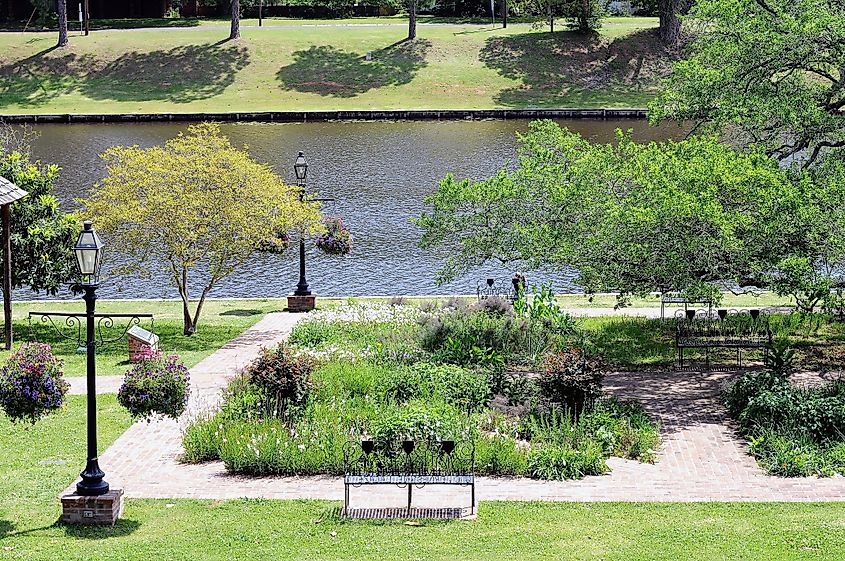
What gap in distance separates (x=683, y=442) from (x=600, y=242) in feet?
14.6

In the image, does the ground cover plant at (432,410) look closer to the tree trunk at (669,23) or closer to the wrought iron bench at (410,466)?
the wrought iron bench at (410,466)

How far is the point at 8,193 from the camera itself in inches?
874

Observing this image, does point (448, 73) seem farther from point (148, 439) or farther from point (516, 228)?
point (148, 439)

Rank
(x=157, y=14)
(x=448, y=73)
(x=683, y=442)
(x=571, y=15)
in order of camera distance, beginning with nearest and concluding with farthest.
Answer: (x=683, y=442) < (x=448, y=73) < (x=571, y=15) < (x=157, y=14)

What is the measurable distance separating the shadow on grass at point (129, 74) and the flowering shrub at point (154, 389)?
57.0 meters

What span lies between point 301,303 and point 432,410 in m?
11.4

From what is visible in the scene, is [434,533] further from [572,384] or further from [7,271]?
[7,271]

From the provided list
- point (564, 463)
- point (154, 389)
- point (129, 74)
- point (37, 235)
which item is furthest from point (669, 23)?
point (154, 389)

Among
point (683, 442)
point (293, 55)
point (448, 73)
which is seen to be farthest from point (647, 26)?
point (683, 442)

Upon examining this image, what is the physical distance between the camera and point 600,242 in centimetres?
1955

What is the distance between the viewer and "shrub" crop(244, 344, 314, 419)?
1628 centimetres

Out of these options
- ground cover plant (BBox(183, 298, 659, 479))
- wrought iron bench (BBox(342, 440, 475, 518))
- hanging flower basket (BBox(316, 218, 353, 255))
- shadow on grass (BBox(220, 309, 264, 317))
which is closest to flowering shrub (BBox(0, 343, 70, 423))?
ground cover plant (BBox(183, 298, 659, 479))

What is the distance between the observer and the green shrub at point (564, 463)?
14477 millimetres

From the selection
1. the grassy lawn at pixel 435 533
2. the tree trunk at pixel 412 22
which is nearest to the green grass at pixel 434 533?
the grassy lawn at pixel 435 533
